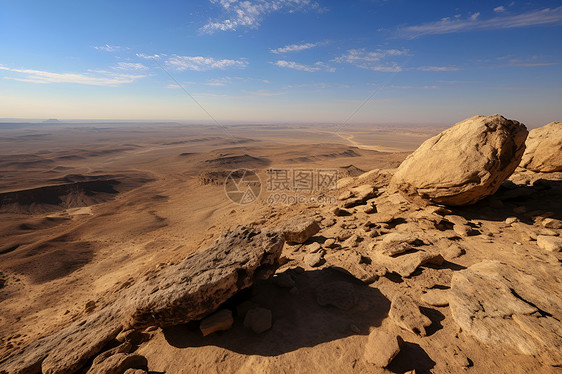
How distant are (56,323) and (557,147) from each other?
15.3 meters

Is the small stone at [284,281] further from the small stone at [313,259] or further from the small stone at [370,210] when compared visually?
the small stone at [370,210]

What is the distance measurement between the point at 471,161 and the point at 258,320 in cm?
583

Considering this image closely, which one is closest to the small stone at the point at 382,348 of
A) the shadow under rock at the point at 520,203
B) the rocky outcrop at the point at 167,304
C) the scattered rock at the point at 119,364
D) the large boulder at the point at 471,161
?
the rocky outcrop at the point at 167,304

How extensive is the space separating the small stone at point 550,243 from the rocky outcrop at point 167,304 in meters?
4.89

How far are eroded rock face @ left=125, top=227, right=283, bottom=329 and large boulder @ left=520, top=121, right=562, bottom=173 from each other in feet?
30.1

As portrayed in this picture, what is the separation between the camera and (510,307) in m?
3.11

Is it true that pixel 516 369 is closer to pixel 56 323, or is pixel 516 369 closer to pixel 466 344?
pixel 466 344

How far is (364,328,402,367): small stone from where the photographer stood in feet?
8.91

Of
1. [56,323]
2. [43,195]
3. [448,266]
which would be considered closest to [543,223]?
[448,266]

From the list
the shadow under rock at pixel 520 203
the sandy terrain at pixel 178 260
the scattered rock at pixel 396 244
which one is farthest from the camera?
the shadow under rock at pixel 520 203

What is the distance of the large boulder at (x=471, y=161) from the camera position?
17.5 ft

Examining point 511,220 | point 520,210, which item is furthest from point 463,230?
point 520,210

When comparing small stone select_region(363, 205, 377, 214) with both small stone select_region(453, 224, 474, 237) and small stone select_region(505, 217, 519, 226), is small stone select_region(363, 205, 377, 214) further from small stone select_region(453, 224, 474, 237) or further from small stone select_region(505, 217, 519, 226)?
small stone select_region(505, 217, 519, 226)

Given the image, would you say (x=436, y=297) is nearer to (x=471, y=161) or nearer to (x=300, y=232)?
(x=300, y=232)
